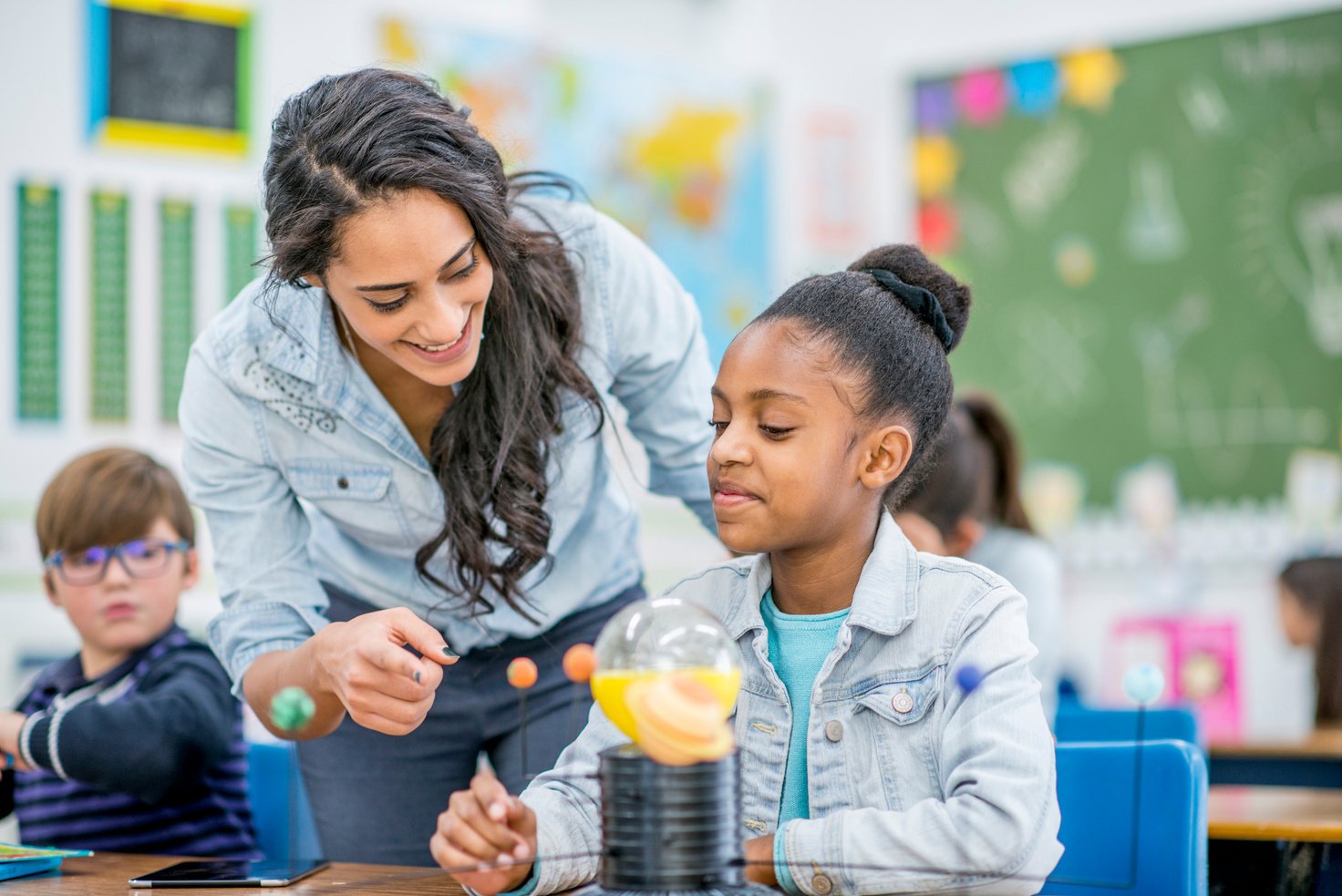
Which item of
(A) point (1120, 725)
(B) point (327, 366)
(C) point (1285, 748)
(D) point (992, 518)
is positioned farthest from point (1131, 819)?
(C) point (1285, 748)

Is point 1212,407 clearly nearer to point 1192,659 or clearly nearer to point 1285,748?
point 1192,659

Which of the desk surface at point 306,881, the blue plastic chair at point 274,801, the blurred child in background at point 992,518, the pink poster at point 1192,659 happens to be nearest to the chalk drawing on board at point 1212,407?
the pink poster at point 1192,659

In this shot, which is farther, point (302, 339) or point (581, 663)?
point (302, 339)

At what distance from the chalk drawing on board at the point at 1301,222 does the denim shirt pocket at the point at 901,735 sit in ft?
10.5

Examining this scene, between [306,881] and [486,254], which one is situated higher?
[486,254]

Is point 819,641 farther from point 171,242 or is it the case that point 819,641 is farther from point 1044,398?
point 1044,398

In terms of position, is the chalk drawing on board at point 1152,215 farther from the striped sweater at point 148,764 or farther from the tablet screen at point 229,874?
the tablet screen at point 229,874

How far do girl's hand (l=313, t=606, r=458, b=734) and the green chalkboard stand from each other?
3257mm

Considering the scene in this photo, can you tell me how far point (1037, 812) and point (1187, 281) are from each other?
3.37 m

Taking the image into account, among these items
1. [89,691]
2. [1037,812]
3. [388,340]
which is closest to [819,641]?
[1037,812]

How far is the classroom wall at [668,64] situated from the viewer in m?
3.00

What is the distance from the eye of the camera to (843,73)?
4.52 meters

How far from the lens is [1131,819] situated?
1527 mm

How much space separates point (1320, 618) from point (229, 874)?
3149 mm
